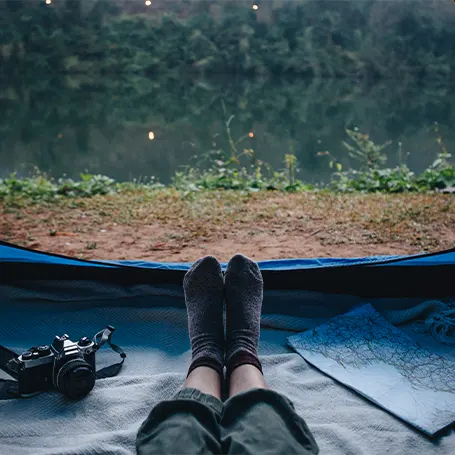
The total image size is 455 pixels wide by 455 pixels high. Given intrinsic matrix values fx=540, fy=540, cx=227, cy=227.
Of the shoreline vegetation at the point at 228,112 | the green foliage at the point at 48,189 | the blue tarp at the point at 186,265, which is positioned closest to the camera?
the blue tarp at the point at 186,265

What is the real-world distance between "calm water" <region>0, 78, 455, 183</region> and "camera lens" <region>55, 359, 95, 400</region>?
10.9 feet

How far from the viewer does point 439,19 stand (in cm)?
1310

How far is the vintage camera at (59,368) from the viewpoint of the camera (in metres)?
1.02

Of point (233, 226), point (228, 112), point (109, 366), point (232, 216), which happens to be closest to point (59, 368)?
point (109, 366)

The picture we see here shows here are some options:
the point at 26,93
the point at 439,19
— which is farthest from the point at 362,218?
the point at 439,19

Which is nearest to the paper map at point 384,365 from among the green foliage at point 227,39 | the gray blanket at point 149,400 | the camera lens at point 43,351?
the gray blanket at point 149,400

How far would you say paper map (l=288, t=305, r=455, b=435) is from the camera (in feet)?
3.30

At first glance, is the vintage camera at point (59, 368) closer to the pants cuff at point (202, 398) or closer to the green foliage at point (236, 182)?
the pants cuff at point (202, 398)

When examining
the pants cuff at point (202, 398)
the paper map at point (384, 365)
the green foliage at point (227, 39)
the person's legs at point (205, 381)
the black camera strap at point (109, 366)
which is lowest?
the paper map at point (384, 365)

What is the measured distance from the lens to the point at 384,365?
1165mm

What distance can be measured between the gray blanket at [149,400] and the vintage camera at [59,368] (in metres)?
0.02

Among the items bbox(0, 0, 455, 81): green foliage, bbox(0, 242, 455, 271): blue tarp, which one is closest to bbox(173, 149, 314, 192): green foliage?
bbox(0, 242, 455, 271): blue tarp

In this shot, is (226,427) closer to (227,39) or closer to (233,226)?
(233,226)

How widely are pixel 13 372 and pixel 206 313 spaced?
405mm
